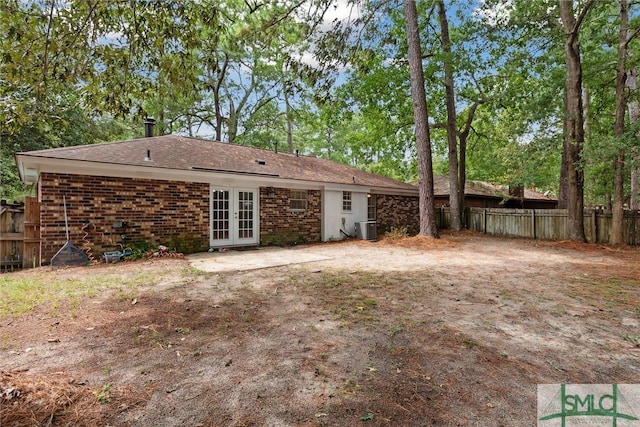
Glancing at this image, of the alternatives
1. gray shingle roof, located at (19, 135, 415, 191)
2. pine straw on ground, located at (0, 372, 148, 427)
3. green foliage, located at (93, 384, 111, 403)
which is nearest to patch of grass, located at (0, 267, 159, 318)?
pine straw on ground, located at (0, 372, 148, 427)

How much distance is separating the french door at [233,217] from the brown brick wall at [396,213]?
20.0 ft

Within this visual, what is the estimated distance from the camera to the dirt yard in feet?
6.38

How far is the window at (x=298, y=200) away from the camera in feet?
36.7

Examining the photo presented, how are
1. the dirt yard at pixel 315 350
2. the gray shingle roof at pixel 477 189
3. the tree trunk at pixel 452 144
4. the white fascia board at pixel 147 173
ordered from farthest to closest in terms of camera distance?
the gray shingle roof at pixel 477 189, the tree trunk at pixel 452 144, the white fascia board at pixel 147 173, the dirt yard at pixel 315 350

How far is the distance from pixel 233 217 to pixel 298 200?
2.56 meters

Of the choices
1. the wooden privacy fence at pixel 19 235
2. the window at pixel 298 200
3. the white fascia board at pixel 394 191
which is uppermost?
the white fascia board at pixel 394 191

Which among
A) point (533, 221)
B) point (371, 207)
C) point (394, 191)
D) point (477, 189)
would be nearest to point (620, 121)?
point (533, 221)

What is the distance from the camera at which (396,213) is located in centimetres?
1483

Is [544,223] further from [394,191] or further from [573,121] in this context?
[394,191]

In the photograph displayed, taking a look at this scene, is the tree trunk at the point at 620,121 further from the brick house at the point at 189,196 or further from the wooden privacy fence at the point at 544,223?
the brick house at the point at 189,196

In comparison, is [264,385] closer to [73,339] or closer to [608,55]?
[73,339]

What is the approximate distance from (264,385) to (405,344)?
1364mm

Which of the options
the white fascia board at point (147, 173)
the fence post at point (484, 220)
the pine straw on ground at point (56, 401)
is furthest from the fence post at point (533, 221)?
the pine straw on ground at point (56, 401)

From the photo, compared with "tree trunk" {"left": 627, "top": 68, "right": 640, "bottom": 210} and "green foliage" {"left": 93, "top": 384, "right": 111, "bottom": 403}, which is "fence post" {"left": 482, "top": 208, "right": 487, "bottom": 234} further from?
"green foliage" {"left": 93, "top": 384, "right": 111, "bottom": 403}
